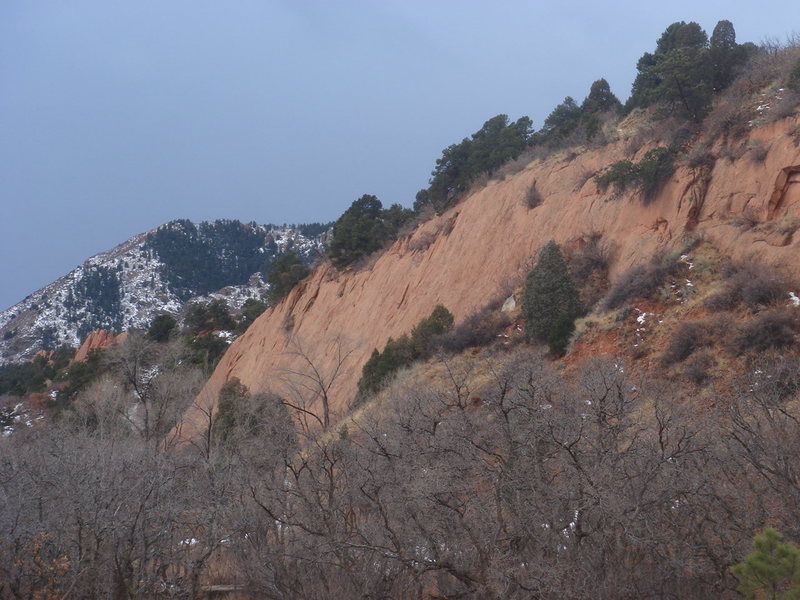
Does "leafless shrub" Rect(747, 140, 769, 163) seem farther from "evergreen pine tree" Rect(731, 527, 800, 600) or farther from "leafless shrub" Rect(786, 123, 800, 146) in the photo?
"evergreen pine tree" Rect(731, 527, 800, 600)

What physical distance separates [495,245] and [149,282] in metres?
74.7

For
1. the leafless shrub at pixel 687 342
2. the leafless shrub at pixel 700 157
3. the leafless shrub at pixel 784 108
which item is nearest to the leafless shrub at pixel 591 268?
the leafless shrub at pixel 700 157

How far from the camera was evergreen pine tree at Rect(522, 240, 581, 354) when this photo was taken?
2184 cm

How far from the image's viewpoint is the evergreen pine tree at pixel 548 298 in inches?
860

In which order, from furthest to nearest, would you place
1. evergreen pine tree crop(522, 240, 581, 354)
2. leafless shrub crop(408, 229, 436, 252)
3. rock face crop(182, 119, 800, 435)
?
leafless shrub crop(408, 229, 436, 252)
evergreen pine tree crop(522, 240, 581, 354)
rock face crop(182, 119, 800, 435)

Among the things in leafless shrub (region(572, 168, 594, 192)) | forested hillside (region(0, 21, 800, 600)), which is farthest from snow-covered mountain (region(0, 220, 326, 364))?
leafless shrub (region(572, 168, 594, 192))

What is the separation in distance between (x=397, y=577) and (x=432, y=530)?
852mm

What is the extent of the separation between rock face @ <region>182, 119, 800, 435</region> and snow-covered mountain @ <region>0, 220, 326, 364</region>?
46.9 metres

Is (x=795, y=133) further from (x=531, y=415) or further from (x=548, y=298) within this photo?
(x=531, y=415)

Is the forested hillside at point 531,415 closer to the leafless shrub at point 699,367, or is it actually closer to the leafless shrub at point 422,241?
the leafless shrub at point 699,367

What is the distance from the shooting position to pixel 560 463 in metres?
Answer: 11.3

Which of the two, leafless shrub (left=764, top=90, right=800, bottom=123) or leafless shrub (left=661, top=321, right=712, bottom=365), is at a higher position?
leafless shrub (left=764, top=90, right=800, bottom=123)

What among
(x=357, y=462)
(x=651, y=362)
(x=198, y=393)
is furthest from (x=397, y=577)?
(x=198, y=393)

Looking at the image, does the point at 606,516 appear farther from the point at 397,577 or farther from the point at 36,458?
the point at 36,458
